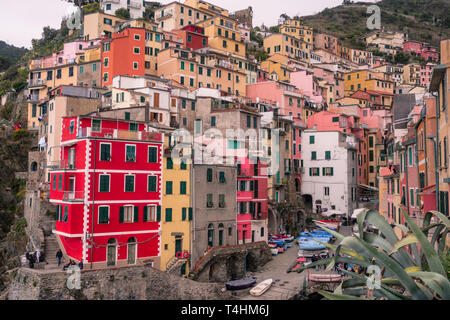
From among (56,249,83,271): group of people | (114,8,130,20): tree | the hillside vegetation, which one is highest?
the hillside vegetation

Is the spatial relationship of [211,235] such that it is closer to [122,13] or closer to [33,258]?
[33,258]

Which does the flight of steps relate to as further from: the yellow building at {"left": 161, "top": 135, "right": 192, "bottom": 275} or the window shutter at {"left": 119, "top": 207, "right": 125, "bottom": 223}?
the yellow building at {"left": 161, "top": 135, "right": 192, "bottom": 275}

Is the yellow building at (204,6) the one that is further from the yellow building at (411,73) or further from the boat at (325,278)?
the boat at (325,278)

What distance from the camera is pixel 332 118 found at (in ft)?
216

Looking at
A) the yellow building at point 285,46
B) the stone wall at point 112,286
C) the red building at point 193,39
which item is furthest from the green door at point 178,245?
the yellow building at point 285,46

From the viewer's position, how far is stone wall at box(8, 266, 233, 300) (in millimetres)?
28578

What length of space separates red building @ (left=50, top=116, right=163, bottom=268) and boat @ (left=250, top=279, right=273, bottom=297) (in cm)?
872

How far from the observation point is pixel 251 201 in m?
46.6

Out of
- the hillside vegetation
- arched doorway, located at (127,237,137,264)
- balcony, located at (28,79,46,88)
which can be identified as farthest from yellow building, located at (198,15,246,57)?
the hillside vegetation

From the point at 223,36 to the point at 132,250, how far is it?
53100 millimetres

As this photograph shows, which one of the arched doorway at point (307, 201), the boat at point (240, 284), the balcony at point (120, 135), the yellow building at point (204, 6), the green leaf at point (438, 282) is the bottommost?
the boat at point (240, 284)

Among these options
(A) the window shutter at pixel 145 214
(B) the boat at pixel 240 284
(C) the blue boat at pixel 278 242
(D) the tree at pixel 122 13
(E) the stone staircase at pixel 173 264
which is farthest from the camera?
(D) the tree at pixel 122 13

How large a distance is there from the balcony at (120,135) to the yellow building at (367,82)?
73.7m

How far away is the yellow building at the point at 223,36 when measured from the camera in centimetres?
7625
